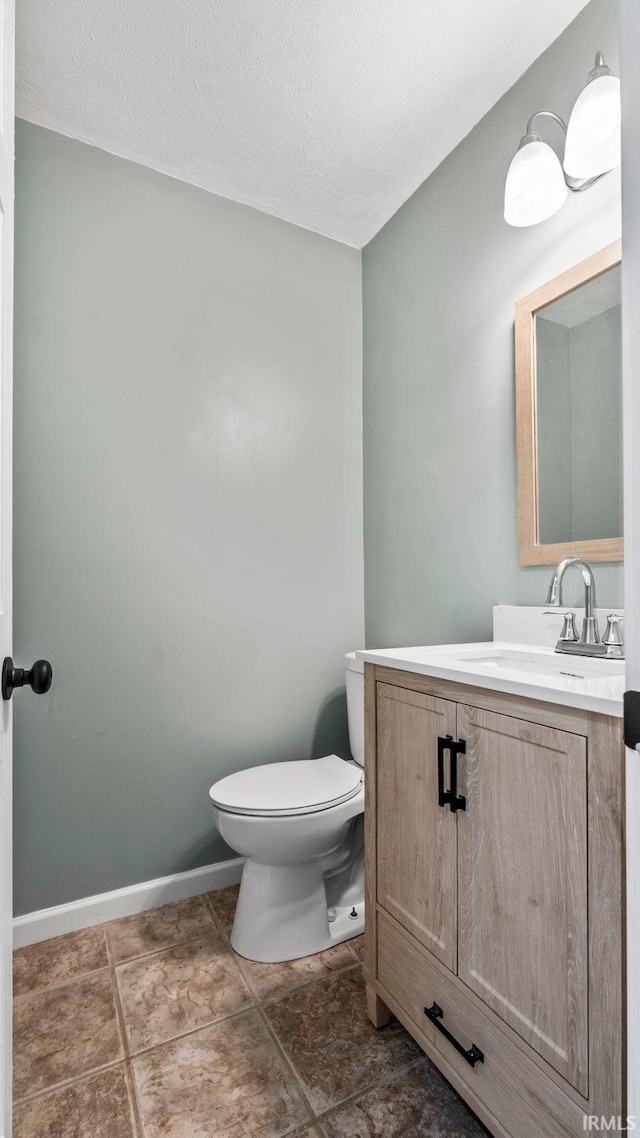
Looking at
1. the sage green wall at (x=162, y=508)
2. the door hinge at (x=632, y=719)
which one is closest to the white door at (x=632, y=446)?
the door hinge at (x=632, y=719)

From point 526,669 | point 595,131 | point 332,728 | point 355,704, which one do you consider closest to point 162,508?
point 355,704

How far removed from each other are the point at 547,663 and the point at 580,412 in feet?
2.04

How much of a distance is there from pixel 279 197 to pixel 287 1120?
256 centimetres

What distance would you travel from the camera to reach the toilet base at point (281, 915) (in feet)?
4.81

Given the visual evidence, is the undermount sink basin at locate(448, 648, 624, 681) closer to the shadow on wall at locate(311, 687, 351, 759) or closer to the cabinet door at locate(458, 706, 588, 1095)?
the cabinet door at locate(458, 706, 588, 1095)

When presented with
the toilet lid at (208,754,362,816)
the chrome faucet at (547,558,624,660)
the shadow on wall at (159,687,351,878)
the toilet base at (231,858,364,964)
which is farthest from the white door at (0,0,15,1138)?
the shadow on wall at (159,687,351,878)

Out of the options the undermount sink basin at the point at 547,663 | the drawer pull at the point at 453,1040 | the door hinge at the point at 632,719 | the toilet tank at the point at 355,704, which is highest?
the door hinge at the point at 632,719

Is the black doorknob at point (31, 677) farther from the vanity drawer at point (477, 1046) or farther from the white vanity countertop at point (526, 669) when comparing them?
the vanity drawer at point (477, 1046)

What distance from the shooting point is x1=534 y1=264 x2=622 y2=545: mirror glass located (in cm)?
124

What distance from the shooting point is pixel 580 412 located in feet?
4.37

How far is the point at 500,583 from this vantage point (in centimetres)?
154

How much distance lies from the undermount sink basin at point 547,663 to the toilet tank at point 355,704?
1.87 ft

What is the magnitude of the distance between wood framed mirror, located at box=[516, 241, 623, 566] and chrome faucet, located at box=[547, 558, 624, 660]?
0.31ft

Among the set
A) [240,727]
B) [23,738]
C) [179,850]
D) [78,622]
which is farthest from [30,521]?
[179,850]
